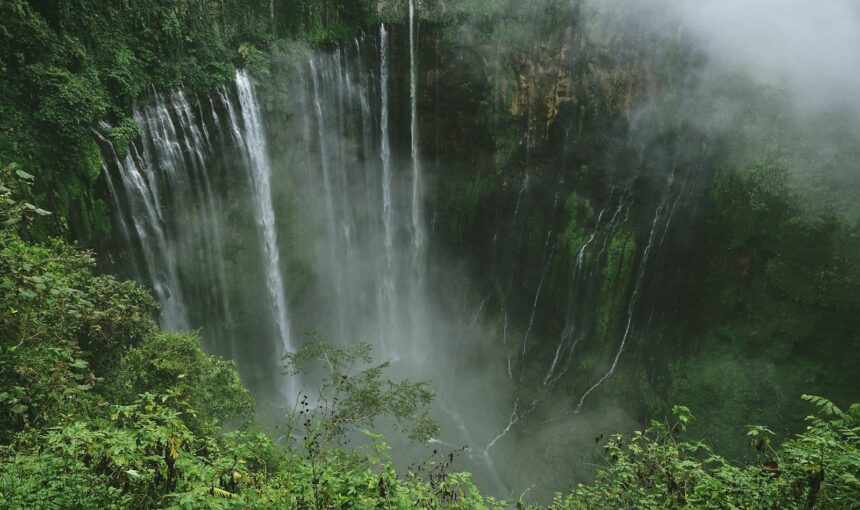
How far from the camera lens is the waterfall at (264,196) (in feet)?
39.5

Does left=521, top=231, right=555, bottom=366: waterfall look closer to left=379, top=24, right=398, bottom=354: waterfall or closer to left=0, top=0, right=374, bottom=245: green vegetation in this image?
left=379, top=24, right=398, bottom=354: waterfall

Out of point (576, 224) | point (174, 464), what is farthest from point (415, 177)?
point (174, 464)

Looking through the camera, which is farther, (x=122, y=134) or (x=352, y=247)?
(x=352, y=247)

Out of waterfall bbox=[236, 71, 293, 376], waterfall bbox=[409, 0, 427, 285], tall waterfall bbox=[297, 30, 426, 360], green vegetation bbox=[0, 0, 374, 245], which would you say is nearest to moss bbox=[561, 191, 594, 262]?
waterfall bbox=[409, 0, 427, 285]

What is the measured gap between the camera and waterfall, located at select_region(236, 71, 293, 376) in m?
12.0

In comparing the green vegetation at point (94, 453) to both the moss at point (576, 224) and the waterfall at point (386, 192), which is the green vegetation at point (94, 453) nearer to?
the waterfall at point (386, 192)

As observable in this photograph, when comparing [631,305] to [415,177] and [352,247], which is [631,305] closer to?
[415,177]

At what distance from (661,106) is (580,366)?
7311mm

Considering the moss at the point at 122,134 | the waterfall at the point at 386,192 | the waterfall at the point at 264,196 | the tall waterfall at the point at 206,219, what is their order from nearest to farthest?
the moss at the point at 122,134 < the tall waterfall at the point at 206,219 < the waterfall at the point at 264,196 < the waterfall at the point at 386,192

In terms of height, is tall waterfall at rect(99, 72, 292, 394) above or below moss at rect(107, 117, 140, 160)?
below

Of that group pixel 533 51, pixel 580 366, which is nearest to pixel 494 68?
pixel 533 51

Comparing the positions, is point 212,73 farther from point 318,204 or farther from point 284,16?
point 318,204

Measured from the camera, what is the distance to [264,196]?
510 inches

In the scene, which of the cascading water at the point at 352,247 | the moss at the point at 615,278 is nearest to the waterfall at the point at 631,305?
the cascading water at the point at 352,247
